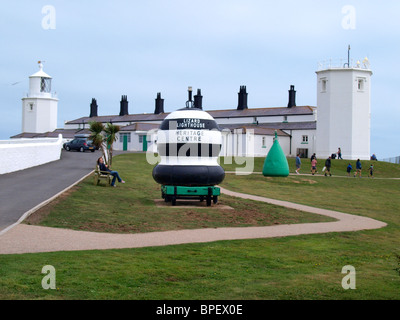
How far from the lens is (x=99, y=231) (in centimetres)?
1458

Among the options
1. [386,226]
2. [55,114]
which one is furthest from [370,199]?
[55,114]

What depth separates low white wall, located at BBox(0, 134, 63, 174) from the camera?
2741 cm

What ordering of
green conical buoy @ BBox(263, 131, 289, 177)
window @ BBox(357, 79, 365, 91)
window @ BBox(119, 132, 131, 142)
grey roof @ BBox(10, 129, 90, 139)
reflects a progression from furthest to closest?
grey roof @ BBox(10, 129, 90, 139)
window @ BBox(119, 132, 131, 142)
window @ BBox(357, 79, 365, 91)
green conical buoy @ BBox(263, 131, 289, 177)

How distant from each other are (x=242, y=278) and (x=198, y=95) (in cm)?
7159

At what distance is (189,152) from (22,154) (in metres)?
14.1

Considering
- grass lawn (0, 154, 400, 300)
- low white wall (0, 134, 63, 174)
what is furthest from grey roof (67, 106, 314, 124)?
grass lawn (0, 154, 400, 300)

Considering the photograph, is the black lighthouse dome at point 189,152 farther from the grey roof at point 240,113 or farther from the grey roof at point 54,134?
the grey roof at point 54,134

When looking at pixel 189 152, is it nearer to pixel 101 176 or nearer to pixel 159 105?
pixel 101 176

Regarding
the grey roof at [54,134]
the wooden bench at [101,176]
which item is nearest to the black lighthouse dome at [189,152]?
the wooden bench at [101,176]

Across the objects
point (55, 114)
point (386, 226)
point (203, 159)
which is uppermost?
point (55, 114)

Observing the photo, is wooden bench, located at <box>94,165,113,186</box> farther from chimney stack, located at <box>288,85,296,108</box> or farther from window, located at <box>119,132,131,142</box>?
chimney stack, located at <box>288,85,296,108</box>

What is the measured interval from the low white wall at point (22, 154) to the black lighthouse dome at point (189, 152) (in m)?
10.4

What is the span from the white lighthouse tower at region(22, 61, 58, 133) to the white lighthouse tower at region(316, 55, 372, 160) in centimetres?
4534
